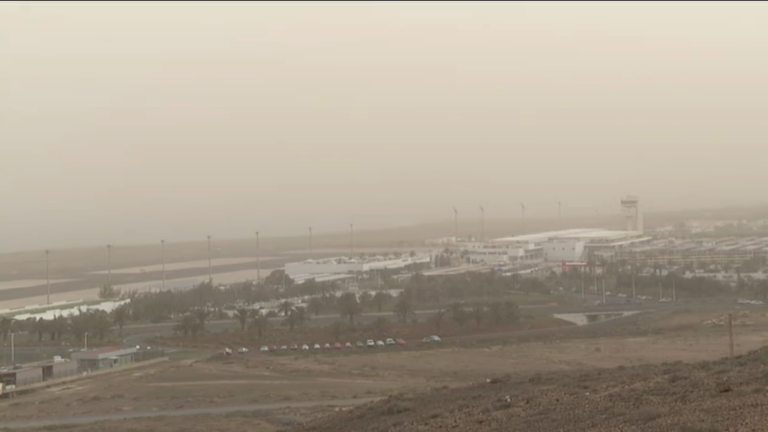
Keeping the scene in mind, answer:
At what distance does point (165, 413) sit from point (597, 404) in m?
8.79

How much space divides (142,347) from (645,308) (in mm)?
17297

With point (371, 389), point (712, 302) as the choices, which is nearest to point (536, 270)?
point (712, 302)

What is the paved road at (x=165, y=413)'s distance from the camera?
1514 cm

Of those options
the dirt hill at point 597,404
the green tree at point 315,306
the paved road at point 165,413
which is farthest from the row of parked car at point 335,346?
the dirt hill at point 597,404

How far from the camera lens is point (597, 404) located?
9445 mm

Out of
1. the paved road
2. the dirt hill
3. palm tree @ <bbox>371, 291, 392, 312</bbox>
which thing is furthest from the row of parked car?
the dirt hill

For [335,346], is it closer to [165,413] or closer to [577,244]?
[165,413]

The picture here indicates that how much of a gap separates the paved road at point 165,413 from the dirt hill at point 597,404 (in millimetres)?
3068

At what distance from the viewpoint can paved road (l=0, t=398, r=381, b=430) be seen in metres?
15.1

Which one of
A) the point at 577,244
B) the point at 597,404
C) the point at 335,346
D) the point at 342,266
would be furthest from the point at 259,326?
the point at 577,244

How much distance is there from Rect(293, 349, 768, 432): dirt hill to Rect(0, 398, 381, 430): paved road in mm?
3068

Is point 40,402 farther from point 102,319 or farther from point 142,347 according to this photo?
point 102,319

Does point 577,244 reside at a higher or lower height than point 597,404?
higher

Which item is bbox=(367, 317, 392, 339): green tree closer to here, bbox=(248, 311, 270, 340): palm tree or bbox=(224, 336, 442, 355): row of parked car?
bbox=(224, 336, 442, 355): row of parked car
